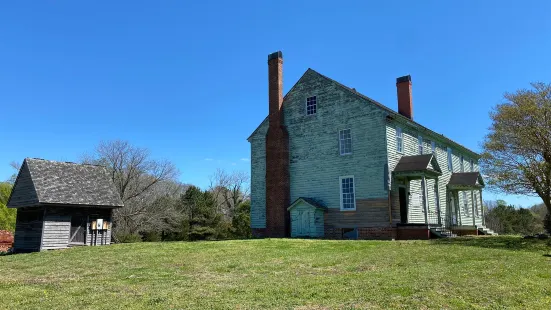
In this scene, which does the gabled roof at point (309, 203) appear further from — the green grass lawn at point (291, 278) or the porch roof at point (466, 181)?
the porch roof at point (466, 181)

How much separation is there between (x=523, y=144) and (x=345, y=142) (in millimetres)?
9201

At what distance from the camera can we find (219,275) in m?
11.8

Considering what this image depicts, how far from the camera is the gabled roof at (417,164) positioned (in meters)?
24.0

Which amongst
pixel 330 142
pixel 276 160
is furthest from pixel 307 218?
pixel 330 142

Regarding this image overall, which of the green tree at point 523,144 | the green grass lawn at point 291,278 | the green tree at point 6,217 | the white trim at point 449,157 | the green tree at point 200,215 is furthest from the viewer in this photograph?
the green tree at point 200,215

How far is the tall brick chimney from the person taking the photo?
26906 millimetres

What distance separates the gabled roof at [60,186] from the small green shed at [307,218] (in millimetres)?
10526

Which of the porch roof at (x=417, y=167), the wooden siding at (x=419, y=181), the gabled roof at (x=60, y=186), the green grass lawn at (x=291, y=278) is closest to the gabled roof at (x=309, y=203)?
the wooden siding at (x=419, y=181)

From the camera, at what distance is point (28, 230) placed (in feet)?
80.3

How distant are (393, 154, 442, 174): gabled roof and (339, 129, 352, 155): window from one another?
2.91 metres

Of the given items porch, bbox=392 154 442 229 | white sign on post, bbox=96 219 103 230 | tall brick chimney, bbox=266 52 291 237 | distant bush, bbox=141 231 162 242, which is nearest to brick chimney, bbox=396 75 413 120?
porch, bbox=392 154 442 229

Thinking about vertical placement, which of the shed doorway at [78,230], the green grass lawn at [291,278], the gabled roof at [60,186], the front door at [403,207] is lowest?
the green grass lawn at [291,278]

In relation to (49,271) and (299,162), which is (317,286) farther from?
(299,162)

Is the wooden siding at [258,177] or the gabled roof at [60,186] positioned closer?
the gabled roof at [60,186]
